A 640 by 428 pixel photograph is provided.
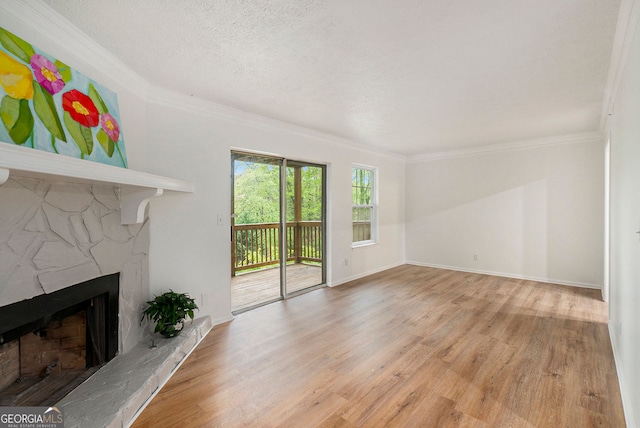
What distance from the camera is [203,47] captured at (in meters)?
2.01

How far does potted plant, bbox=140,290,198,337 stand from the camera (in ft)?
7.94

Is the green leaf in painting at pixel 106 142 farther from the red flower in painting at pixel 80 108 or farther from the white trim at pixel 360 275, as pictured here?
the white trim at pixel 360 275

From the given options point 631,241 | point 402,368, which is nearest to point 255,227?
point 402,368

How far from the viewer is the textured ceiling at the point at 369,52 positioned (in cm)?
163

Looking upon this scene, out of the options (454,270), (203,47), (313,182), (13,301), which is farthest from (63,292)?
(454,270)

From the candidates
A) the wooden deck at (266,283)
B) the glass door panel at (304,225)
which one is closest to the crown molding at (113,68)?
the glass door panel at (304,225)

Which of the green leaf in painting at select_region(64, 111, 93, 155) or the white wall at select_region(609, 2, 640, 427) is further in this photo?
the green leaf in painting at select_region(64, 111, 93, 155)

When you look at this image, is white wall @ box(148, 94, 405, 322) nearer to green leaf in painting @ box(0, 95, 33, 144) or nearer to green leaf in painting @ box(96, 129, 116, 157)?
green leaf in painting @ box(96, 129, 116, 157)

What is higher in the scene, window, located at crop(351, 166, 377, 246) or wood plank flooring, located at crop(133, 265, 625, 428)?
window, located at crop(351, 166, 377, 246)

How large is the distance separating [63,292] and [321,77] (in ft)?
7.84

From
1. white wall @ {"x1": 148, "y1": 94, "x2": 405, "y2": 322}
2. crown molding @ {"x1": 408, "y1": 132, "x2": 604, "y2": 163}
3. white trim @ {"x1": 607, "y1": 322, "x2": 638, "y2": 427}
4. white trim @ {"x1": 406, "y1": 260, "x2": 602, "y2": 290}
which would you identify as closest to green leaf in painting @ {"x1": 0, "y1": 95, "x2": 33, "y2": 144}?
white wall @ {"x1": 148, "y1": 94, "x2": 405, "y2": 322}

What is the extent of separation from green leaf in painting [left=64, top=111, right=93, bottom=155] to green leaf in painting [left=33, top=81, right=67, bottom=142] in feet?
0.21

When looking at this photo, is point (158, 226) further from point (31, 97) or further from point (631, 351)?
point (631, 351)

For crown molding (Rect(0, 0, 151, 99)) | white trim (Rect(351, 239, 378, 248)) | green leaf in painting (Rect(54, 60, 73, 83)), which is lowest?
white trim (Rect(351, 239, 378, 248))
